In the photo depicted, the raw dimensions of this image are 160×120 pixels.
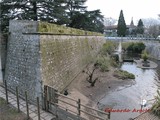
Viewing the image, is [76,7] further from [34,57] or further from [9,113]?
[9,113]

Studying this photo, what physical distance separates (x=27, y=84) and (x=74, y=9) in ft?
68.1

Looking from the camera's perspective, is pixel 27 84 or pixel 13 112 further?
pixel 27 84

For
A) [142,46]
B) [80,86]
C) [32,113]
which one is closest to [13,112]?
[32,113]

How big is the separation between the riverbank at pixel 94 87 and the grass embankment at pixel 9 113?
409cm

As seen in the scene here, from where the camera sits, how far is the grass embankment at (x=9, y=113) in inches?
266

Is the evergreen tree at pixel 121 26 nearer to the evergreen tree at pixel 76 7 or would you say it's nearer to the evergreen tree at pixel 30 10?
the evergreen tree at pixel 76 7

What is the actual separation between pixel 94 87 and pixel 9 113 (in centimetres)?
785

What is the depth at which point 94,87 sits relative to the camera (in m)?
13.9

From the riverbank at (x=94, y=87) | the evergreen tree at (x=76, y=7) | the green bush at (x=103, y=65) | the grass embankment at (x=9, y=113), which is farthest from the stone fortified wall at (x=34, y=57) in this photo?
the evergreen tree at (x=76, y=7)

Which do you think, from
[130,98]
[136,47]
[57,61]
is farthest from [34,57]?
[136,47]

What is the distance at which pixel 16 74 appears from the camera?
9.30m

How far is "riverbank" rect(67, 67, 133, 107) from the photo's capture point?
11410 mm

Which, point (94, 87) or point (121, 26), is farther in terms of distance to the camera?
point (121, 26)

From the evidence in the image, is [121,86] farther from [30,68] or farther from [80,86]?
[30,68]
